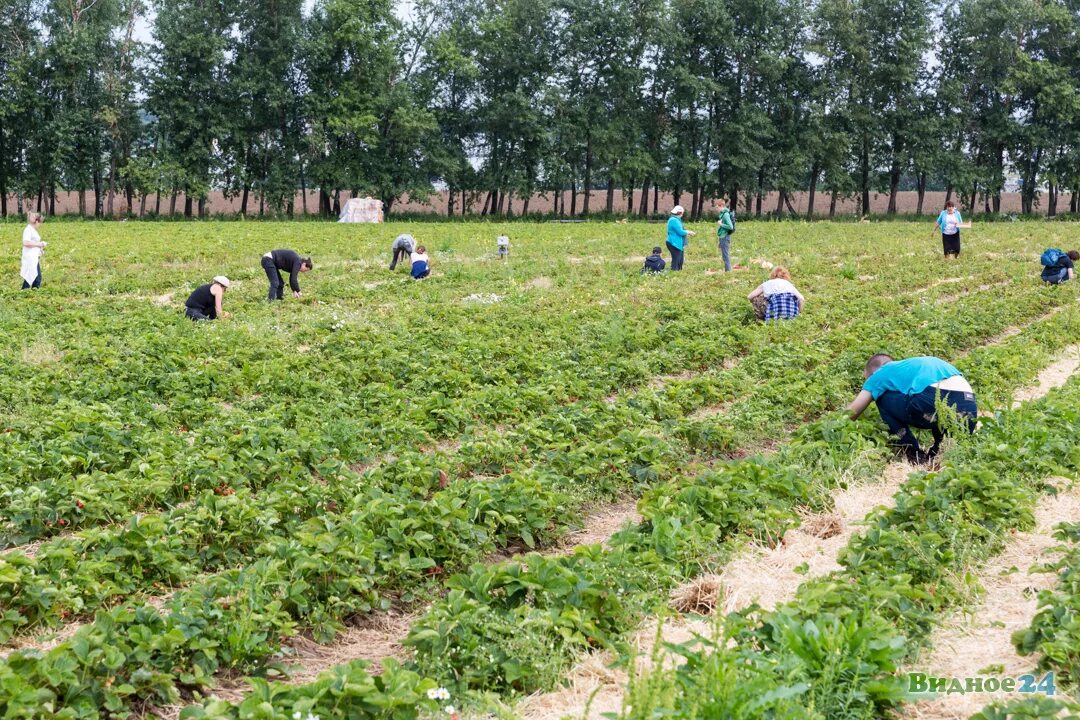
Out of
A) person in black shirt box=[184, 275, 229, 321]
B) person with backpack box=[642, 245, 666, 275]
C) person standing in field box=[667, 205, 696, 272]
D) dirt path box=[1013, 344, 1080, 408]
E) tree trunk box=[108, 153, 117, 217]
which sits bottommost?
dirt path box=[1013, 344, 1080, 408]

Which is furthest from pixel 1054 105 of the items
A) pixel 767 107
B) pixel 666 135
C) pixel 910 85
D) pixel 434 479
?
pixel 434 479

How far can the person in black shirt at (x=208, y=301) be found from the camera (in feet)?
47.1

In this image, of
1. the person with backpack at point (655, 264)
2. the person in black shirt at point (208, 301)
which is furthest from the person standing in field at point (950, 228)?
the person in black shirt at point (208, 301)

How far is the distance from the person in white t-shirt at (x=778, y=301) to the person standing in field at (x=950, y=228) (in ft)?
32.0

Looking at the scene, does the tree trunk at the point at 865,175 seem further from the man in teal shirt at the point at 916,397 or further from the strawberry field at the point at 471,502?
the man in teal shirt at the point at 916,397

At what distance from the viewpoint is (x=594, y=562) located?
5.19 m

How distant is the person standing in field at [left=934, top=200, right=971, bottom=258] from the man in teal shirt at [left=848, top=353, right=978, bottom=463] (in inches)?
618

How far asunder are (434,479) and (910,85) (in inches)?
2285

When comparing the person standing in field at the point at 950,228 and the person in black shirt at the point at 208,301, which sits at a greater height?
the person standing in field at the point at 950,228

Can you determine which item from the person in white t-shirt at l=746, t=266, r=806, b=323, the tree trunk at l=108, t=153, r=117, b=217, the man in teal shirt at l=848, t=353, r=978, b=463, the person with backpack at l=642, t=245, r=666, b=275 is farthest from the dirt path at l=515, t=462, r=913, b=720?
the tree trunk at l=108, t=153, r=117, b=217

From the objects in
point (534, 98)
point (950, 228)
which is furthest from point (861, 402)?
point (534, 98)

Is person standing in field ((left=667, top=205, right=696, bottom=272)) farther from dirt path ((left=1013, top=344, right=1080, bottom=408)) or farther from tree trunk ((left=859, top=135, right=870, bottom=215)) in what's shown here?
tree trunk ((left=859, top=135, right=870, bottom=215))

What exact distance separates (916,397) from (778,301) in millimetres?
6504

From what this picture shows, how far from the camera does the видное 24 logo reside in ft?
13.4
